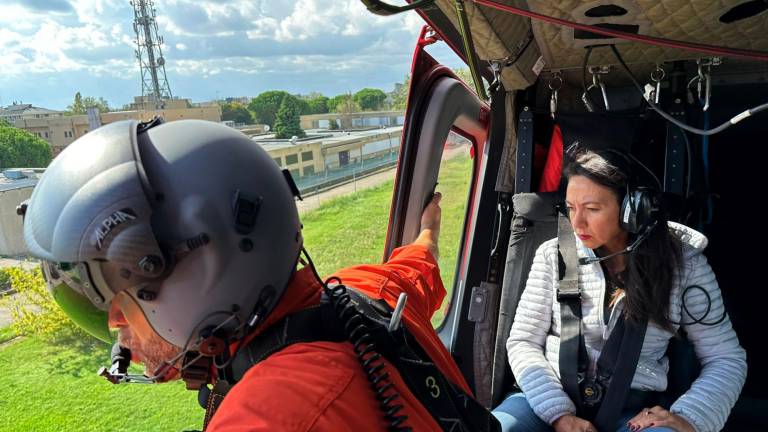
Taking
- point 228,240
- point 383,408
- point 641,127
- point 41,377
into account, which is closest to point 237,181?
point 228,240

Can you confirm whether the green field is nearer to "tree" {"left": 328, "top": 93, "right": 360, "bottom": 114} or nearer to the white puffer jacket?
the white puffer jacket

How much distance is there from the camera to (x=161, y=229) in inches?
33.0

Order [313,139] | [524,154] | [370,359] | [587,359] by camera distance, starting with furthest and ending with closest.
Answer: [313,139] → [524,154] → [587,359] → [370,359]

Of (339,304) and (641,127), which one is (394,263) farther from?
(641,127)

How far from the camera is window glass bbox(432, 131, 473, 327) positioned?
9.12 feet

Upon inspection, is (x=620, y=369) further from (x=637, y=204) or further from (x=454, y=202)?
(x=454, y=202)

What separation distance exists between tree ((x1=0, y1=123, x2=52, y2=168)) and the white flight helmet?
2.15 m

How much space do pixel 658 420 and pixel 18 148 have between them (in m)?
3.66

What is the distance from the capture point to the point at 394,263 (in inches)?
60.4

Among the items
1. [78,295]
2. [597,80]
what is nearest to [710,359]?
[597,80]

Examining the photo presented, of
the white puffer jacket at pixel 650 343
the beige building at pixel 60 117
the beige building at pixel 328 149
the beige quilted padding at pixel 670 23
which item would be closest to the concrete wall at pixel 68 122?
the beige building at pixel 60 117

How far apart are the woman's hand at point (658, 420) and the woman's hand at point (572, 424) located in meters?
0.13

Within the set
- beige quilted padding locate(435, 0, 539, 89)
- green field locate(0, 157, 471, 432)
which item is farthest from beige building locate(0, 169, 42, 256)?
beige quilted padding locate(435, 0, 539, 89)

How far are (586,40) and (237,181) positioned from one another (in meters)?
1.33
